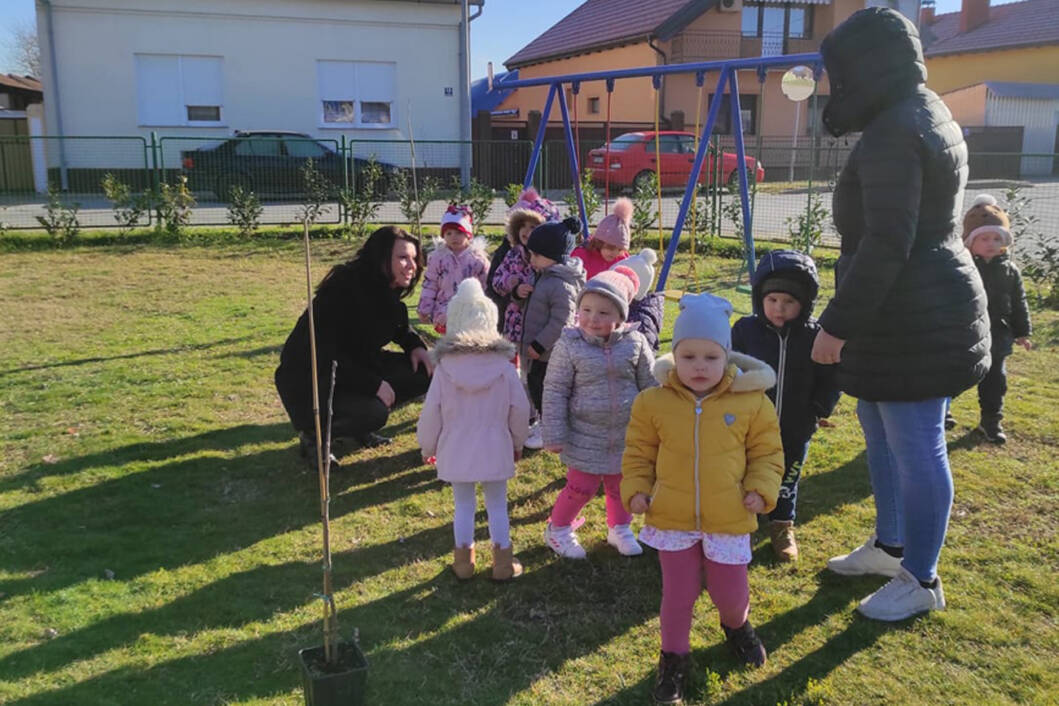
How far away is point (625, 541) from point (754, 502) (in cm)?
118

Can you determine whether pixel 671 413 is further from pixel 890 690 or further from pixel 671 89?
pixel 671 89

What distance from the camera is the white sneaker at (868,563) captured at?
143 inches

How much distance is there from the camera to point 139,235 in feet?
42.0

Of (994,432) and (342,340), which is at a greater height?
(342,340)

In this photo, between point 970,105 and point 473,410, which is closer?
point 473,410

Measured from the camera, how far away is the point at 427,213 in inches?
600

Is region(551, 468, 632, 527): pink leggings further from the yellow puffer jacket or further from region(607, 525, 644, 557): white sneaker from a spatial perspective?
the yellow puffer jacket

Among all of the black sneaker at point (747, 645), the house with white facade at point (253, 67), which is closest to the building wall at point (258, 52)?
the house with white facade at point (253, 67)

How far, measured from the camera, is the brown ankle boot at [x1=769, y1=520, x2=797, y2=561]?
12.5 feet

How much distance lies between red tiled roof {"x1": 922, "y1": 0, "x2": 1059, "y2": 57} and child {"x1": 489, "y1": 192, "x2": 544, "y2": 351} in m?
36.2

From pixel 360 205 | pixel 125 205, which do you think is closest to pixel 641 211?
pixel 360 205

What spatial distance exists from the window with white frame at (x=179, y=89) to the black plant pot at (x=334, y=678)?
20.5 m

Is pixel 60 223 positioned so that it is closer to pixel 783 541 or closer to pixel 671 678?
pixel 783 541

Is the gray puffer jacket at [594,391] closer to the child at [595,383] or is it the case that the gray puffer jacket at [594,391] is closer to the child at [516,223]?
the child at [595,383]
